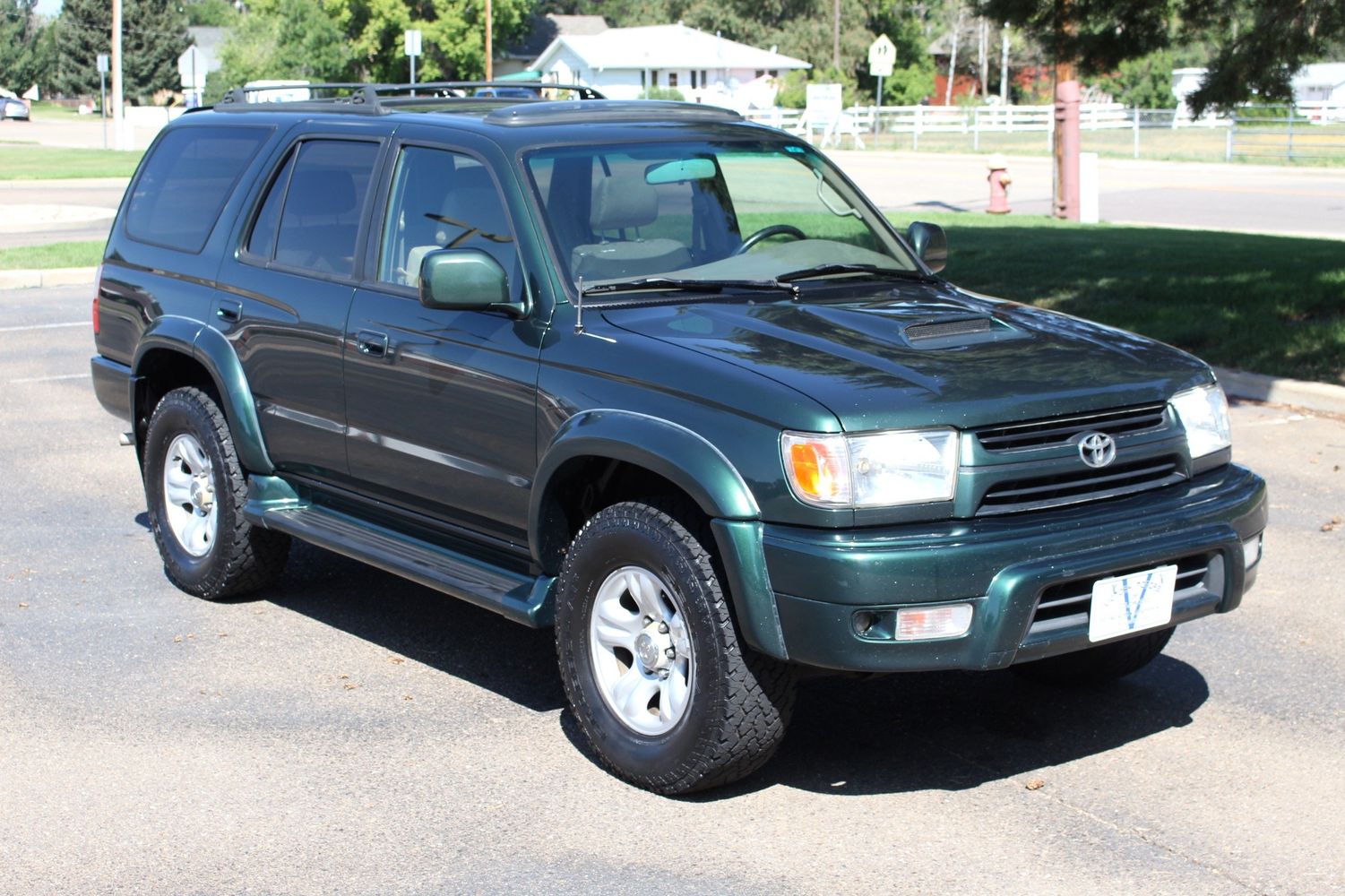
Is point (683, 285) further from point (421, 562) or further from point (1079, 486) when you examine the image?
point (1079, 486)

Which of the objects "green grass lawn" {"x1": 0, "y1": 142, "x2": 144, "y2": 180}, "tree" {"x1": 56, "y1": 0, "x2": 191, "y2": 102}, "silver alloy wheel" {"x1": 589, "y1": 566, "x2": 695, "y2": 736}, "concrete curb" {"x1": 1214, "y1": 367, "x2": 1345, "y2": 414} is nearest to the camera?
"silver alloy wheel" {"x1": 589, "y1": 566, "x2": 695, "y2": 736}

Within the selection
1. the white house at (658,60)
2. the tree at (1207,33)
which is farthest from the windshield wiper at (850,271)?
the white house at (658,60)

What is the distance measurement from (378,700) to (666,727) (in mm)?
1305

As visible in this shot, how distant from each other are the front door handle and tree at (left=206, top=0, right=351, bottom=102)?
61.9 meters

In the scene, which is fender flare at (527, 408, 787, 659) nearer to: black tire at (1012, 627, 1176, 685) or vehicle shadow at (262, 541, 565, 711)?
vehicle shadow at (262, 541, 565, 711)

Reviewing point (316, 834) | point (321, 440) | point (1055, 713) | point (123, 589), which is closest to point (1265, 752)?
point (1055, 713)

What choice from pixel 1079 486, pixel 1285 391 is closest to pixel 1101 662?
pixel 1079 486

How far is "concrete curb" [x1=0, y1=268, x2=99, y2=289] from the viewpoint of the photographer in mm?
17844

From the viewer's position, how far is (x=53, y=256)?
1931 centimetres

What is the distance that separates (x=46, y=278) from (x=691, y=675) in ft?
49.8

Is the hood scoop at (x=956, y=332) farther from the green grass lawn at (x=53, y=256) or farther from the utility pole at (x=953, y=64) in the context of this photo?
the utility pole at (x=953, y=64)

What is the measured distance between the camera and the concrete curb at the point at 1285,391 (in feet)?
34.3

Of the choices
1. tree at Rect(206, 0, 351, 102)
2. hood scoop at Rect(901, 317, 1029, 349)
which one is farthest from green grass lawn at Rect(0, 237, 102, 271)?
tree at Rect(206, 0, 351, 102)

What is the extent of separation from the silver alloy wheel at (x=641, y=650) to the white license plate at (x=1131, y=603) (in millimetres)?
1131
